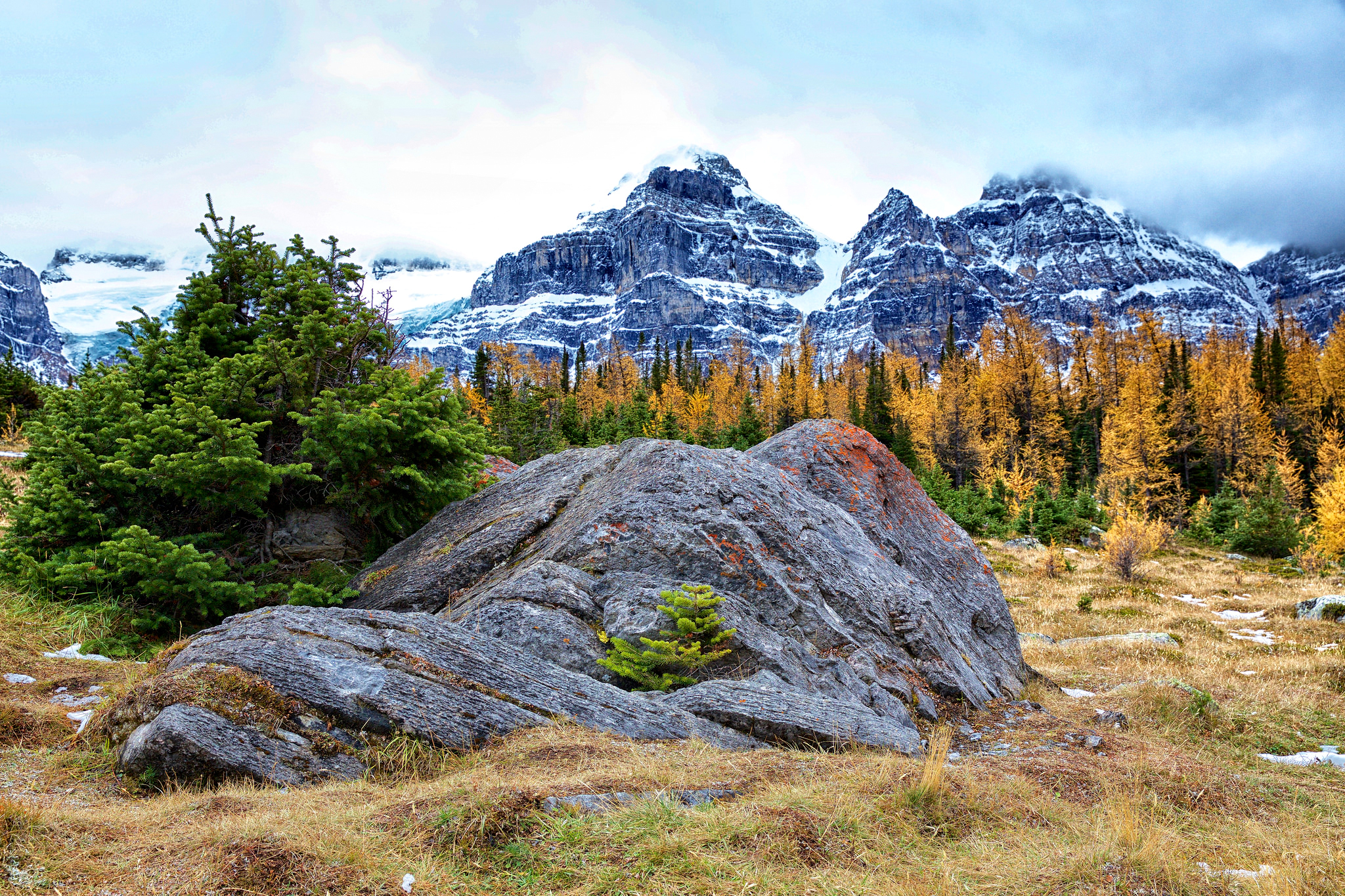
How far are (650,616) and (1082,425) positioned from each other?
67.5 meters

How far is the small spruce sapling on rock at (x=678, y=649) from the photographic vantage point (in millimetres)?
6637

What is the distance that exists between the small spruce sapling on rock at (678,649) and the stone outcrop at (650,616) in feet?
0.64

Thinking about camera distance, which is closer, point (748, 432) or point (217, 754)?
point (217, 754)

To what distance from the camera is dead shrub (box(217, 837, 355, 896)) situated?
3.01m

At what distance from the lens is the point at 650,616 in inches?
282

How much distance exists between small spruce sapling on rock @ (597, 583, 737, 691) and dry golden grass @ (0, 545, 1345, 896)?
1.22 meters

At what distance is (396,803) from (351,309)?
893cm

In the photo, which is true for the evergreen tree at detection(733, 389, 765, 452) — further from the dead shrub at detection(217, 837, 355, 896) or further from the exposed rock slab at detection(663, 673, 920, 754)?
the dead shrub at detection(217, 837, 355, 896)

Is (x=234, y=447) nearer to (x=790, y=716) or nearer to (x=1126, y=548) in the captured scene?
(x=790, y=716)

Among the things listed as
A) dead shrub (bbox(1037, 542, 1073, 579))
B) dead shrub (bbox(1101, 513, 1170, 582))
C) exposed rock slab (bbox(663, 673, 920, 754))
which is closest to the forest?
dead shrub (bbox(1101, 513, 1170, 582))

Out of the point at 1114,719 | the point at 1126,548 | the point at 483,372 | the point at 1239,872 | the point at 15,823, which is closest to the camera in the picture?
the point at 15,823

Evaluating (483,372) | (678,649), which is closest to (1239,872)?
(678,649)

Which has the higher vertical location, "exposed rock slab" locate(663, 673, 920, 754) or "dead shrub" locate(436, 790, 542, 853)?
"dead shrub" locate(436, 790, 542, 853)

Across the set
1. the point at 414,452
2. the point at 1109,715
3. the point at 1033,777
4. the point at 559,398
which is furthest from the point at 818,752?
the point at 559,398
